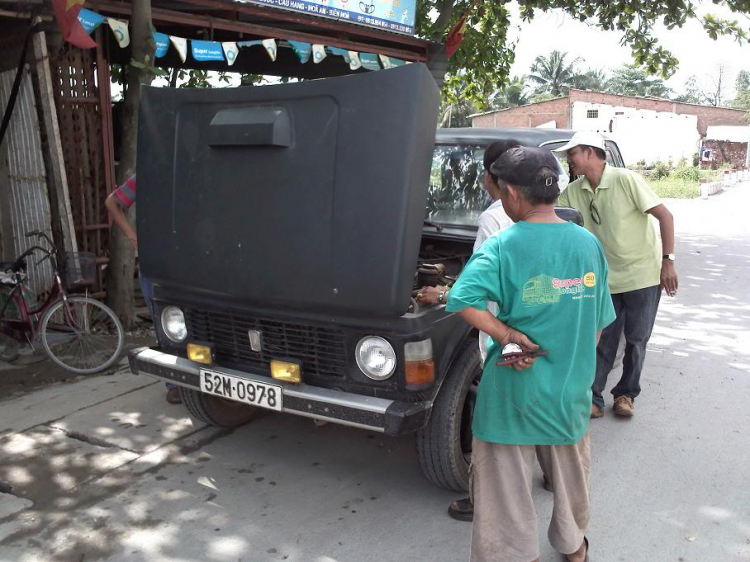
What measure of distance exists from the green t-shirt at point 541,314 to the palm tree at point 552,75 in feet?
212

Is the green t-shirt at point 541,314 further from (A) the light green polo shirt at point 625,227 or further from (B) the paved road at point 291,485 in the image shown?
(A) the light green polo shirt at point 625,227

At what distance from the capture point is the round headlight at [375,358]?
124 inches

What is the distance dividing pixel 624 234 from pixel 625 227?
0.14ft

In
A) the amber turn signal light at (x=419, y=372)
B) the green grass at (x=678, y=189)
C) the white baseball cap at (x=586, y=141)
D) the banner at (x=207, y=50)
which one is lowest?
the green grass at (x=678, y=189)

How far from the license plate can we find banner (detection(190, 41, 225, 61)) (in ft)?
14.6

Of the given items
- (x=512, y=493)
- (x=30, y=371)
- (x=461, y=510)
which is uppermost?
(x=512, y=493)

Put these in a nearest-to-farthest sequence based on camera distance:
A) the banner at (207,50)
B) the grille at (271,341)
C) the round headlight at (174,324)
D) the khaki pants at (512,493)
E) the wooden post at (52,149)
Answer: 1. the khaki pants at (512,493)
2. the grille at (271,341)
3. the round headlight at (174,324)
4. the wooden post at (52,149)
5. the banner at (207,50)

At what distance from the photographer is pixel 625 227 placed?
13.8 feet

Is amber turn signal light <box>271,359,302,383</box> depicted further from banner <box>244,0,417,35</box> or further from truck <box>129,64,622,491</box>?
banner <box>244,0,417,35</box>

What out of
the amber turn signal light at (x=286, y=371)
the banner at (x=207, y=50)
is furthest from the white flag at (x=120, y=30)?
the amber turn signal light at (x=286, y=371)

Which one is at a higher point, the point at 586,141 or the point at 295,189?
the point at 586,141

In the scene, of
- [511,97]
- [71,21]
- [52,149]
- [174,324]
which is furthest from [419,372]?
[511,97]

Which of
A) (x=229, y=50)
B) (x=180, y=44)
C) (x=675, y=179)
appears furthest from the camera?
(x=675, y=179)

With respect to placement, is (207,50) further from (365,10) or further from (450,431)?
(450,431)
